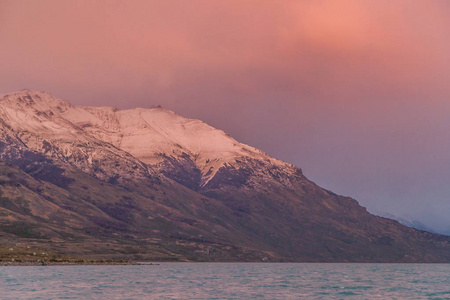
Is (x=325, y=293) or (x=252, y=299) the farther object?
(x=325, y=293)

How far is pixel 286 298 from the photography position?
14088cm

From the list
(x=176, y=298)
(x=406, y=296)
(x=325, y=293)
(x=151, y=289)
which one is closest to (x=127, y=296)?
(x=176, y=298)

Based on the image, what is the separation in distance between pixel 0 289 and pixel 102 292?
28.2 meters

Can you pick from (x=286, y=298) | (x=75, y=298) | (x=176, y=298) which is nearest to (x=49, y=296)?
(x=75, y=298)

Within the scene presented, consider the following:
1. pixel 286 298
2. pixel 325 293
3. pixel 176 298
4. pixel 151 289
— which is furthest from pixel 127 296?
pixel 325 293

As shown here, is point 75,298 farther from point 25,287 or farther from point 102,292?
point 25,287

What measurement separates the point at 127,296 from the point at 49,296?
1809 cm

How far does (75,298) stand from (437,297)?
308 ft

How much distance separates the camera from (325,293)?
531ft

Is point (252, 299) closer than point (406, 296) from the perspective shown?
Yes

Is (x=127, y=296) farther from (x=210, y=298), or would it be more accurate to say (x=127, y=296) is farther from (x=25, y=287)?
(x=25, y=287)

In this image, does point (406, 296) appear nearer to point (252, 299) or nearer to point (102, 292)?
point (252, 299)

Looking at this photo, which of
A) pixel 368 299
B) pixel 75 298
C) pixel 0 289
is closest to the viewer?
pixel 75 298

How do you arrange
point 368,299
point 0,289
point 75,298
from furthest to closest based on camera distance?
point 0,289 < point 368,299 < point 75,298
